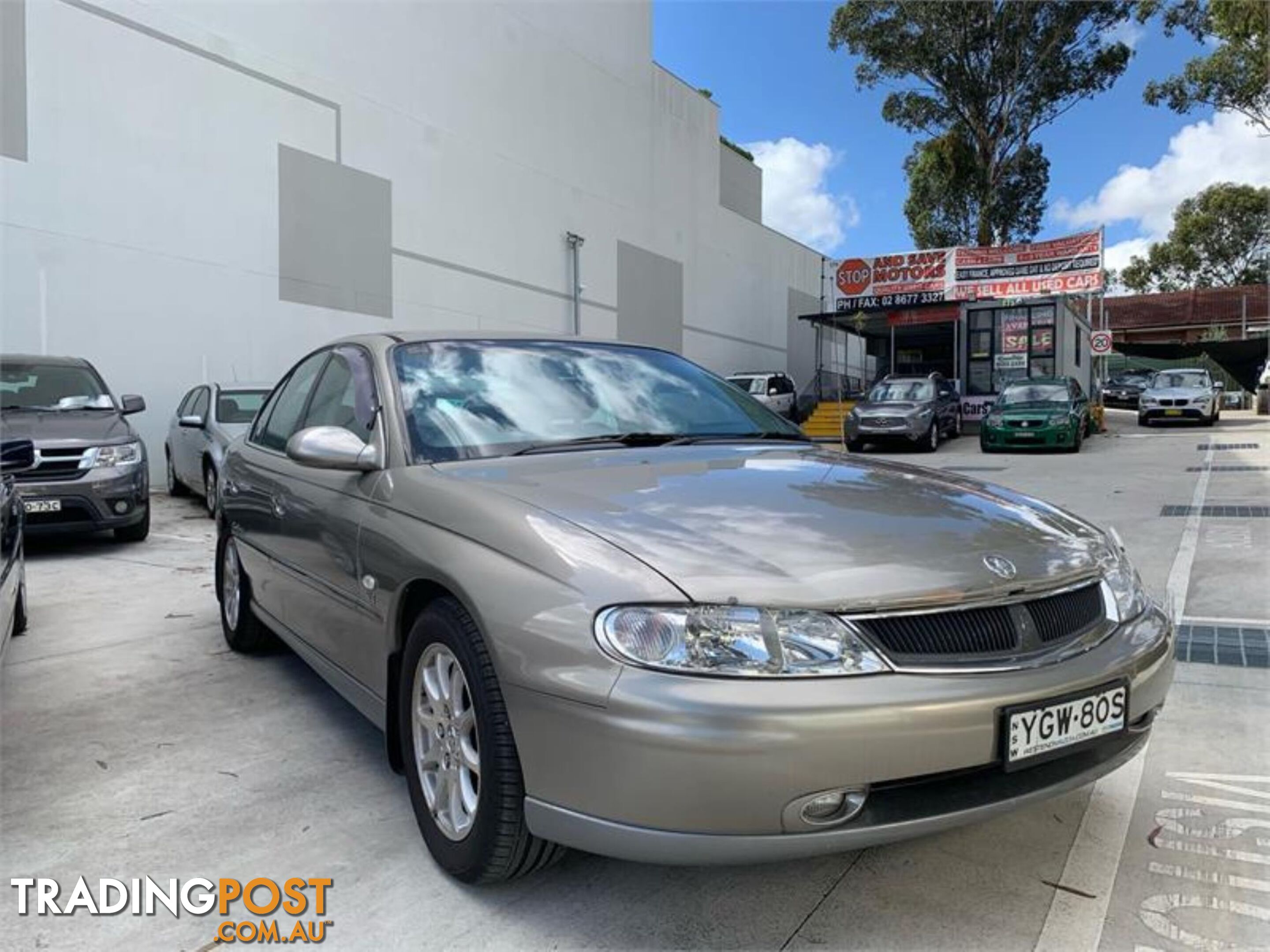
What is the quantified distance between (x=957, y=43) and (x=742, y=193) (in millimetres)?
8149

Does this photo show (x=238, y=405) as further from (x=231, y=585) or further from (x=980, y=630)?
(x=980, y=630)

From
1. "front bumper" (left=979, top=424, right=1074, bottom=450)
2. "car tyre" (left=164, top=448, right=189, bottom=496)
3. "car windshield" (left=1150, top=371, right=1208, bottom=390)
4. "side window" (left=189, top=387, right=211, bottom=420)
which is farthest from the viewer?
"car windshield" (left=1150, top=371, right=1208, bottom=390)

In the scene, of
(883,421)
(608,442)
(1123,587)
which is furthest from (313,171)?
(1123,587)

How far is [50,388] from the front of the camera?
7.59 metres

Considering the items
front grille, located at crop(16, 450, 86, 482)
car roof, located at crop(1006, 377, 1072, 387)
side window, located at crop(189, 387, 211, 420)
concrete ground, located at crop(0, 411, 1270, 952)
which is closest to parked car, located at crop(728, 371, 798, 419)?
car roof, located at crop(1006, 377, 1072, 387)

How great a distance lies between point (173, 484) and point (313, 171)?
236 inches

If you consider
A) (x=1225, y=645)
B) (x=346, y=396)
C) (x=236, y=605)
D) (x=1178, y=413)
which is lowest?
(x=1225, y=645)

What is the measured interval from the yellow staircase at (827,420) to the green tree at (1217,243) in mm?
30702

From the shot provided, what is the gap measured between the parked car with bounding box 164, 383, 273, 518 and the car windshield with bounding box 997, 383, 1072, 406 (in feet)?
43.6

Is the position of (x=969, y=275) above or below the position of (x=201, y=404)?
above

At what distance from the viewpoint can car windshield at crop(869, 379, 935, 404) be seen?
18.0 metres

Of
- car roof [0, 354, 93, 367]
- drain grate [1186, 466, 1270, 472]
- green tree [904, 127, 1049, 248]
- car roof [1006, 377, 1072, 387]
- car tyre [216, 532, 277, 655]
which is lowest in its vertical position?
car tyre [216, 532, 277, 655]

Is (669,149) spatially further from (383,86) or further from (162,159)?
(162,159)

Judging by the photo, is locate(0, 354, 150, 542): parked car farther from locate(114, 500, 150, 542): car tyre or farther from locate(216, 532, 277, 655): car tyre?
locate(216, 532, 277, 655): car tyre
